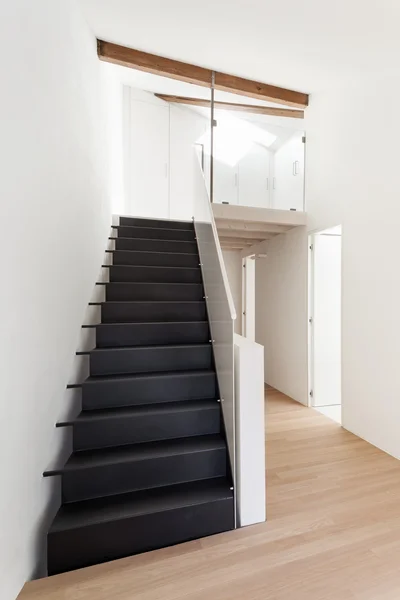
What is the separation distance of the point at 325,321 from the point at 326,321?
2 cm

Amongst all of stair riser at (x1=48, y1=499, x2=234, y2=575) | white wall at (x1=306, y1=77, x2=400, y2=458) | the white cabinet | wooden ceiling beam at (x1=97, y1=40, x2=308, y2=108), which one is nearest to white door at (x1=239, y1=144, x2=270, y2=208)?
the white cabinet

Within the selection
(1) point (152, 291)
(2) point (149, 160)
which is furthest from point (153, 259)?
(2) point (149, 160)

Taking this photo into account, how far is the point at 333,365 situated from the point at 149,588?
3.45 meters

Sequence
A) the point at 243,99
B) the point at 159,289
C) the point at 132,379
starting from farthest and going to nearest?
the point at 243,99 < the point at 159,289 < the point at 132,379

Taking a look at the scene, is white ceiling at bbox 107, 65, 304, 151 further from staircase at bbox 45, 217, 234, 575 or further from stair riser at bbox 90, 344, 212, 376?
stair riser at bbox 90, 344, 212, 376

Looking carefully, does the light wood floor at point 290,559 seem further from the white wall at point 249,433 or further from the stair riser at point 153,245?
the stair riser at point 153,245

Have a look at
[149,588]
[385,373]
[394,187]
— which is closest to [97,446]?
[149,588]

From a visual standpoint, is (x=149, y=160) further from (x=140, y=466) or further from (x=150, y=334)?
(x=140, y=466)

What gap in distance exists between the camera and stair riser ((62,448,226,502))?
1835 millimetres

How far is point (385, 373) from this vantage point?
9.49 feet

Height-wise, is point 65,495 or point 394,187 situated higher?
point 394,187

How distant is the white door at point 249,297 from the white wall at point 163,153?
1.53 m

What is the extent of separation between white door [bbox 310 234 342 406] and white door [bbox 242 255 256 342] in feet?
6.17

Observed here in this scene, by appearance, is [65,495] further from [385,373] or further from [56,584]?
[385,373]
